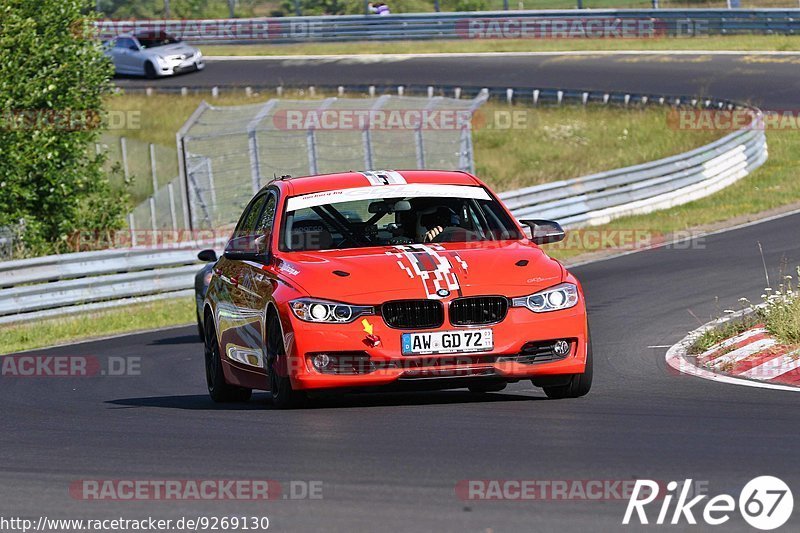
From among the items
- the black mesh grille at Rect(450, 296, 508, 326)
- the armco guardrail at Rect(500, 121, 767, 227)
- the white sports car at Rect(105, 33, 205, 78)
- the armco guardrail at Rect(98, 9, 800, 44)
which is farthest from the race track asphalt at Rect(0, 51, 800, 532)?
A: the white sports car at Rect(105, 33, 205, 78)

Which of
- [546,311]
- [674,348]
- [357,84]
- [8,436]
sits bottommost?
[357,84]

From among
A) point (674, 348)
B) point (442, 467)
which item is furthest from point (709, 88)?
point (442, 467)

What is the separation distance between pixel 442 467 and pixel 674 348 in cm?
602

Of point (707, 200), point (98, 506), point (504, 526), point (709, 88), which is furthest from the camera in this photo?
point (709, 88)

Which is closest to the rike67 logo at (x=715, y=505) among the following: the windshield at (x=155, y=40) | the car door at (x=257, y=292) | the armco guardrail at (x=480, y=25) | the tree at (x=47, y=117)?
the car door at (x=257, y=292)

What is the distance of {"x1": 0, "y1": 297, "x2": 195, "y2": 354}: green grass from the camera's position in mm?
18125

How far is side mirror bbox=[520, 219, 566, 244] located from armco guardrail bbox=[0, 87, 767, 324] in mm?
10713

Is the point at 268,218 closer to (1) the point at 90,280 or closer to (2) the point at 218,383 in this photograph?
(2) the point at 218,383

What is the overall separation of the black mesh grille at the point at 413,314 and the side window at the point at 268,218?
1.65 m

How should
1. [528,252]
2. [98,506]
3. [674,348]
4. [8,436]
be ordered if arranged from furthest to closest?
[674,348]
[528,252]
[8,436]
[98,506]

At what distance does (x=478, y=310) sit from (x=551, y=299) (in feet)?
1.58

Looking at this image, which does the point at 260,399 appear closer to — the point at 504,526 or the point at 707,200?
the point at 504,526

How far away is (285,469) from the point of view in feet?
22.5

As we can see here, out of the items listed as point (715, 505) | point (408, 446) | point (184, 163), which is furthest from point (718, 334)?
point (184, 163)
